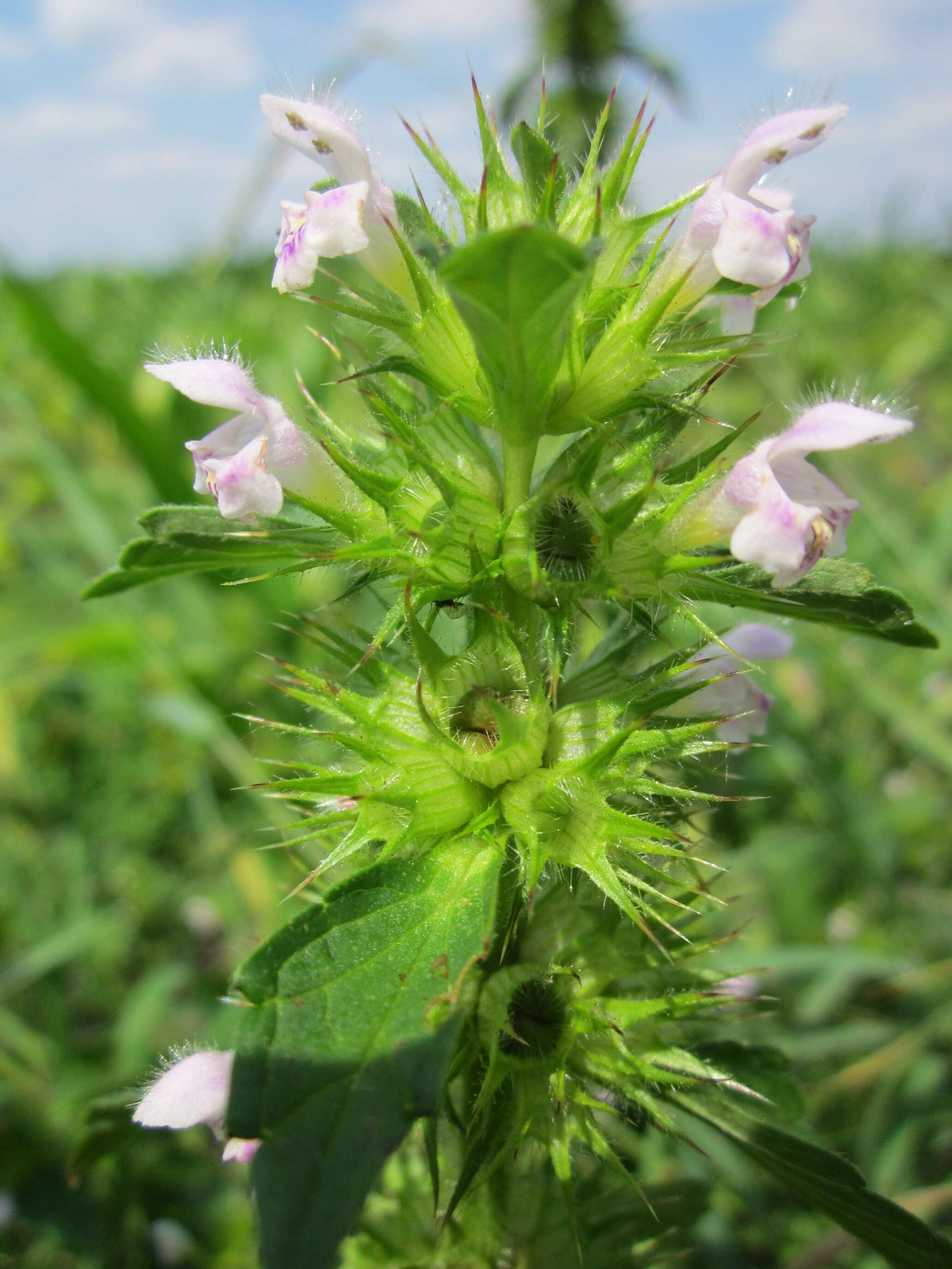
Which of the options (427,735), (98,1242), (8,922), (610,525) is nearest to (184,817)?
(8,922)

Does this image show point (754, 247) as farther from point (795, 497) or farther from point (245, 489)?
point (245, 489)

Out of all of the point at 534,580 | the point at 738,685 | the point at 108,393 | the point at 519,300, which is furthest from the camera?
the point at 108,393

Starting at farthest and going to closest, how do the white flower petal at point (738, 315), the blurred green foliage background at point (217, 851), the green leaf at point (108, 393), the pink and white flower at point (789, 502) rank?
the green leaf at point (108, 393), the blurred green foliage background at point (217, 851), the white flower petal at point (738, 315), the pink and white flower at point (789, 502)

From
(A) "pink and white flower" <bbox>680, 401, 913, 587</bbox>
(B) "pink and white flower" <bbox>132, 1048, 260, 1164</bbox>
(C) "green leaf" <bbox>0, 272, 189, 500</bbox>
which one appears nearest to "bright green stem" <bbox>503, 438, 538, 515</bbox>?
(A) "pink and white flower" <bbox>680, 401, 913, 587</bbox>

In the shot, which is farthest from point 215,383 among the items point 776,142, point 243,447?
point 776,142

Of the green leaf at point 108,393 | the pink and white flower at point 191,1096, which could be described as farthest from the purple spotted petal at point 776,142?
the green leaf at point 108,393

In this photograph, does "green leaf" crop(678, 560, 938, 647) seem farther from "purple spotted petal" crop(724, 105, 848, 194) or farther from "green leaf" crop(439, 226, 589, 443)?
"purple spotted petal" crop(724, 105, 848, 194)

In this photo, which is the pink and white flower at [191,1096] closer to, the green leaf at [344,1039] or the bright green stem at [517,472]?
the green leaf at [344,1039]
